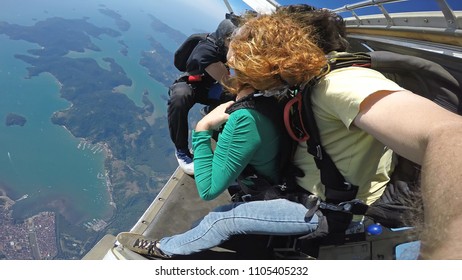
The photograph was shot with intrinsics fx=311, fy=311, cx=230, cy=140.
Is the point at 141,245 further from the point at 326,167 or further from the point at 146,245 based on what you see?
the point at 326,167

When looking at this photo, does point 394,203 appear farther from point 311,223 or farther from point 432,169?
point 432,169

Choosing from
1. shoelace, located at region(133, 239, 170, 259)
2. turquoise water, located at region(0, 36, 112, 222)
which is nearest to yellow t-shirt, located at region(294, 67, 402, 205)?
shoelace, located at region(133, 239, 170, 259)

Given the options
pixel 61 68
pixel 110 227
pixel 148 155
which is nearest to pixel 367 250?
pixel 110 227

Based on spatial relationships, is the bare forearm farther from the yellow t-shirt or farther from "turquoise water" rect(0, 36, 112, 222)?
"turquoise water" rect(0, 36, 112, 222)
